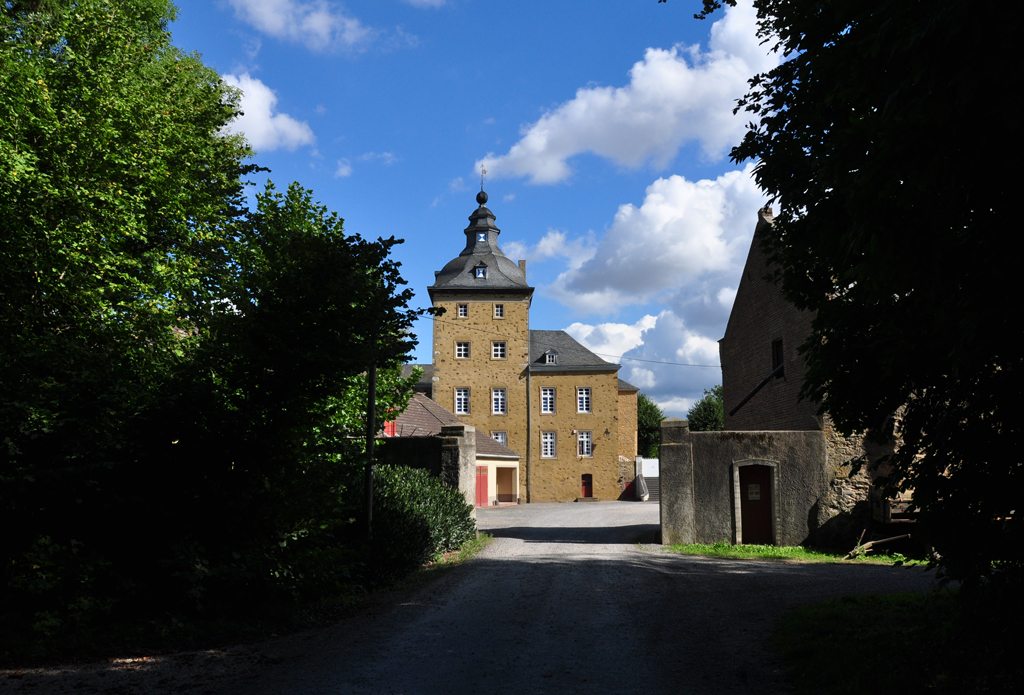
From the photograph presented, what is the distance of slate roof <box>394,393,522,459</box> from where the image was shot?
29.9m

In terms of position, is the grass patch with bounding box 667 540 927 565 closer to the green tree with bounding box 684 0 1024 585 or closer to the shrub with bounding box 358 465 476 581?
the shrub with bounding box 358 465 476 581

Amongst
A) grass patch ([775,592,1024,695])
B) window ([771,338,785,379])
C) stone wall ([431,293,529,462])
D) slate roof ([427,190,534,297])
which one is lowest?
grass patch ([775,592,1024,695])

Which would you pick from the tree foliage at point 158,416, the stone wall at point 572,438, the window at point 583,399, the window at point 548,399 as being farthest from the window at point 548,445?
the tree foliage at point 158,416

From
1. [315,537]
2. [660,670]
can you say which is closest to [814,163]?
[660,670]

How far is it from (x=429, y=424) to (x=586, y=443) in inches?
529

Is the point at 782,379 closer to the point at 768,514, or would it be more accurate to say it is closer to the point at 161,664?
the point at 768,514

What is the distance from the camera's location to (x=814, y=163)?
23.2 feet

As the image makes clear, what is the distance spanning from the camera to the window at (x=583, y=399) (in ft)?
140

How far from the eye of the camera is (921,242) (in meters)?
4.16

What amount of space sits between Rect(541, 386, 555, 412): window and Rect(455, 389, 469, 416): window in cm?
460

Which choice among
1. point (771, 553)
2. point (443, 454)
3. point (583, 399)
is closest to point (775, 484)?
point (771, 553)

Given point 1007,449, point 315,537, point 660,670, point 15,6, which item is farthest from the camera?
point 15,6

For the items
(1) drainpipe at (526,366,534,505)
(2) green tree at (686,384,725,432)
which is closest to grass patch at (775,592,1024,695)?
(1) drainpipe at (526,366,534,505)

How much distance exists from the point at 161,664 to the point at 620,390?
42.5m
